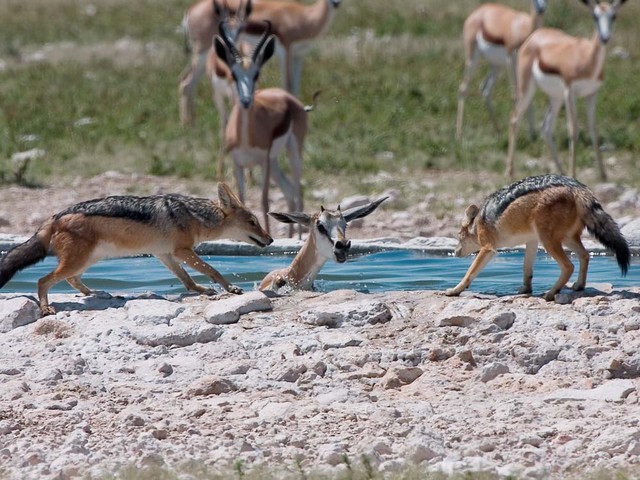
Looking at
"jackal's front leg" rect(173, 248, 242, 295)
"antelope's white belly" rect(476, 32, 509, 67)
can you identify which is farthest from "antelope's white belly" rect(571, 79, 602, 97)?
"jackal's front leg" rect(173, 248, 242, 295)

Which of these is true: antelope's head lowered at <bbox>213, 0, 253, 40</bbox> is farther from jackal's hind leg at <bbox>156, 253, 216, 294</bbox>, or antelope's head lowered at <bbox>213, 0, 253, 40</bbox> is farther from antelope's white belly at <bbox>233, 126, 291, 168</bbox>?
jackal's hind leg at <bbox>156, 253, 216, 294</bbox>

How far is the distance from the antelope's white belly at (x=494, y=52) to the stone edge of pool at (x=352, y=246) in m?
7.98

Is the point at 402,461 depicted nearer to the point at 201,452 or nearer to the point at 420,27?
the point at 201,452

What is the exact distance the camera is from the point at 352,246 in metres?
10.7

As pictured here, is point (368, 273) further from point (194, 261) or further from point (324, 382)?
point (324, 382)

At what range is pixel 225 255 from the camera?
1090 cm

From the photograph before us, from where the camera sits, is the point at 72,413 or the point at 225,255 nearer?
the point at 72,413

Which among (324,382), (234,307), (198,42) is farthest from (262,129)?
(324,382)

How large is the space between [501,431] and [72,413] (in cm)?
185

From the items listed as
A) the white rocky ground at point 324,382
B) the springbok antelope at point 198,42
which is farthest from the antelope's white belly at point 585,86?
the white rocky ground at point 324,382

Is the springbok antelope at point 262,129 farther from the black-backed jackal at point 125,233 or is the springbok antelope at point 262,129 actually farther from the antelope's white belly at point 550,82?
the black-backed jackal at point 125,233

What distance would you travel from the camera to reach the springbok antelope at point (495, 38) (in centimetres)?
1823

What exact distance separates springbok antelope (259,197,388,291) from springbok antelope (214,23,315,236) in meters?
3.59

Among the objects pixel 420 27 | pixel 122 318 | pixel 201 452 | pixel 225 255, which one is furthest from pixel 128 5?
pixel 201 452
